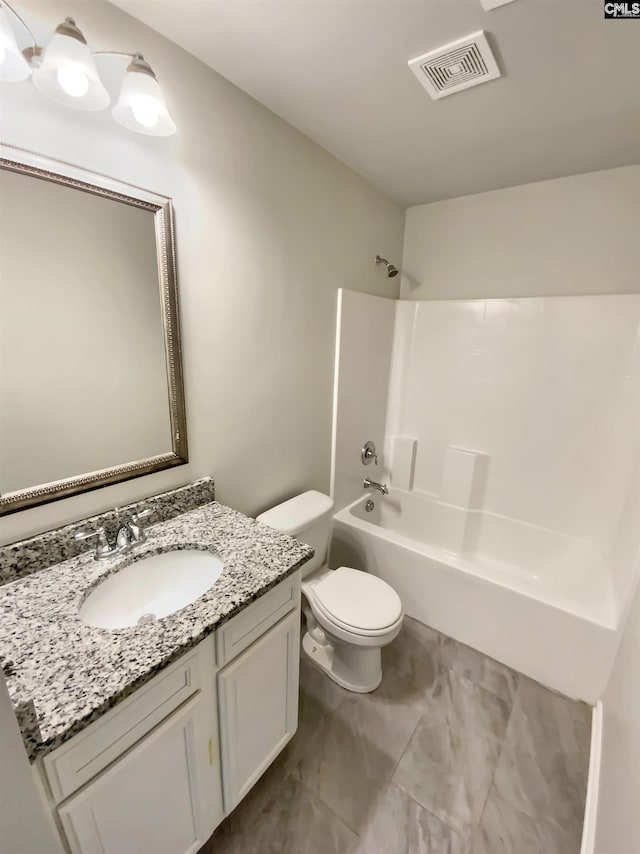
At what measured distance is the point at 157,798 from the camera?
2.83 feet

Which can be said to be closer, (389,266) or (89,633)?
(89,633)

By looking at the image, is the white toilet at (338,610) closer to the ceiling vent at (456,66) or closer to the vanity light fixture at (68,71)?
the vanity light fixture at (68,71)

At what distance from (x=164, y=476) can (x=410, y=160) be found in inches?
70.9

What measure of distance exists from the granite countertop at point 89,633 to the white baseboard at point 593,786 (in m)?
1.22

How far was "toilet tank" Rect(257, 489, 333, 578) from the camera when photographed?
1.61m

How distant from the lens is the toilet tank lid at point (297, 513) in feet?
5.24

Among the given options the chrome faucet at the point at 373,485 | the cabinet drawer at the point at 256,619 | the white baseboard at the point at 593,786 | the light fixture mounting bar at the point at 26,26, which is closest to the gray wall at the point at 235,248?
the light fixture mounting bar at the point at 26,26

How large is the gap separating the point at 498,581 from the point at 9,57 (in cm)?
234

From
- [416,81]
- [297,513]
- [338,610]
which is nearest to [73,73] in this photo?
[416,81]

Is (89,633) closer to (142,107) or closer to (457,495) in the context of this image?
(142,107)

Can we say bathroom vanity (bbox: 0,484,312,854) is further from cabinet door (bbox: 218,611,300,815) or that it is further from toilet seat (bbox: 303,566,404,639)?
toilet seat (bbox: 303,566,404,639)

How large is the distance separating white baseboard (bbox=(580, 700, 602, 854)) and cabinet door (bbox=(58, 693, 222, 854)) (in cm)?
113

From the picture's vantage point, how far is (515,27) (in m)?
1.00

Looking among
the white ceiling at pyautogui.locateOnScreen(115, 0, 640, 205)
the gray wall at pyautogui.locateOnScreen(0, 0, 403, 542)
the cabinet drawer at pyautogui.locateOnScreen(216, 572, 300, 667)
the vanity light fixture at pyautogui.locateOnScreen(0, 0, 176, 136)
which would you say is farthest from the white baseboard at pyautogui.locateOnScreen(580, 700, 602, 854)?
the vanity light fixture at pyautogui.locateOnScreen(0, 0, 176, 136)
